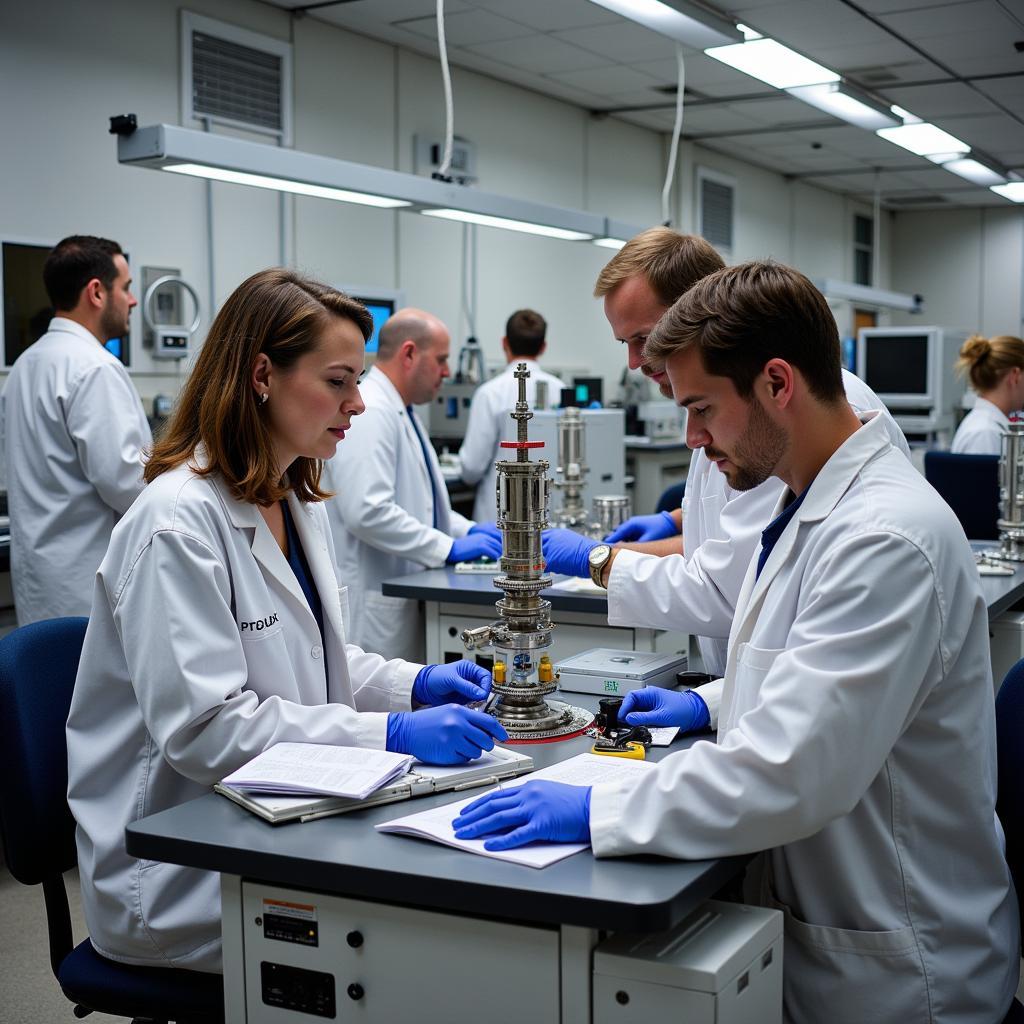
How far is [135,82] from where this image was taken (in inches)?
183

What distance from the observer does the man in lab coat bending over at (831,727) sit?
1.28m

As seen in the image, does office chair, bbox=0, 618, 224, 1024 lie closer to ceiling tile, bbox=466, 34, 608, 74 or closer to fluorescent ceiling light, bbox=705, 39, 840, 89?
fluorescent ceiling light, bbox=705, 39, 840, 89

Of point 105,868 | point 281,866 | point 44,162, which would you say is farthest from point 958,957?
point 44,162

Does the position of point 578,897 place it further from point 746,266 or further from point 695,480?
point 695,480

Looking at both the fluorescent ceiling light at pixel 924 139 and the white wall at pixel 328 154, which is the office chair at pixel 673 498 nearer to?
the white wall at pixel 328 154

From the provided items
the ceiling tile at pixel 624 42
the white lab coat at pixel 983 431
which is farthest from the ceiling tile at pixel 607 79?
the white lab coat at pixel 983 431

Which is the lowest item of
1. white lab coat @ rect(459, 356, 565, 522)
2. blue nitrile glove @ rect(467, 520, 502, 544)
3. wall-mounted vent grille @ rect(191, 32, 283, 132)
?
blue nitrile glove @ rect(467, 520, 502, 544)

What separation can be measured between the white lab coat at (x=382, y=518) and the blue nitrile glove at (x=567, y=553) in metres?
0.92

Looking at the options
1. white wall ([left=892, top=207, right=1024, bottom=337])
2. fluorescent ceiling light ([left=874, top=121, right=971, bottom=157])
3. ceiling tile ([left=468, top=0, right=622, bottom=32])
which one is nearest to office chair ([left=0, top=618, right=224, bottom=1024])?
ceiling tile ([left=468, top=0, right=622, bottom=32])

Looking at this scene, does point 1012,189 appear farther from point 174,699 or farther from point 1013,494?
point 174,699

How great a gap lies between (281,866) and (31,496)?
2.36 metres

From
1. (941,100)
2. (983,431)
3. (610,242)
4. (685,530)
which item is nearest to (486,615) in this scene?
(685,530)

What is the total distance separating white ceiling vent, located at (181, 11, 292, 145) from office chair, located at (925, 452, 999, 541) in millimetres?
3193

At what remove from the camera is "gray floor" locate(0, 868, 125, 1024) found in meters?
2.44
